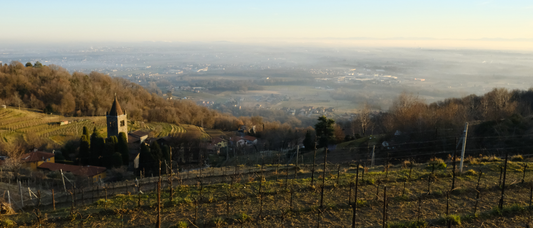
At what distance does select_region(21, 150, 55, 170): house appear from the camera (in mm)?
23302

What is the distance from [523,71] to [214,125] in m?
48.5

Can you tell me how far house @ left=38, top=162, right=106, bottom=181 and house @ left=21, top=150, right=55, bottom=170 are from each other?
0.48 meters

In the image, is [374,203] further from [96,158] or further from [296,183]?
[96,158]

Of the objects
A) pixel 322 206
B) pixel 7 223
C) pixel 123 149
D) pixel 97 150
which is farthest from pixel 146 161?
pixel 322 206

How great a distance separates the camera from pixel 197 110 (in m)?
67.6

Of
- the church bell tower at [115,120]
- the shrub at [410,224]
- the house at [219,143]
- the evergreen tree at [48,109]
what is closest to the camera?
the shrub at [410,224]

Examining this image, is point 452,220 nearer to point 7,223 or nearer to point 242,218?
point 242,218

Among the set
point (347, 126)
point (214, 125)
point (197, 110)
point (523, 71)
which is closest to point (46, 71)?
point (197, 110)

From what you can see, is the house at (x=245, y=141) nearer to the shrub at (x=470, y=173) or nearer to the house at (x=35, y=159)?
the house at (x=35, y=159)

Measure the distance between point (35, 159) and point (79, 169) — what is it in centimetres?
447

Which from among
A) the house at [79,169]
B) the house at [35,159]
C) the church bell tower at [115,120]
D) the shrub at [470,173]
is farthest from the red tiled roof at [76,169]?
the shrub at [470,173]

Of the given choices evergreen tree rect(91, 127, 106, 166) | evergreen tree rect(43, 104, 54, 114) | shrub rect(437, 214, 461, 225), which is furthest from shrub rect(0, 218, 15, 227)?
evergreen tree rect(43, 104, 54, 114)

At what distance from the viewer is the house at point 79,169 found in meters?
21.7

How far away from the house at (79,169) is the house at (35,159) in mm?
480
